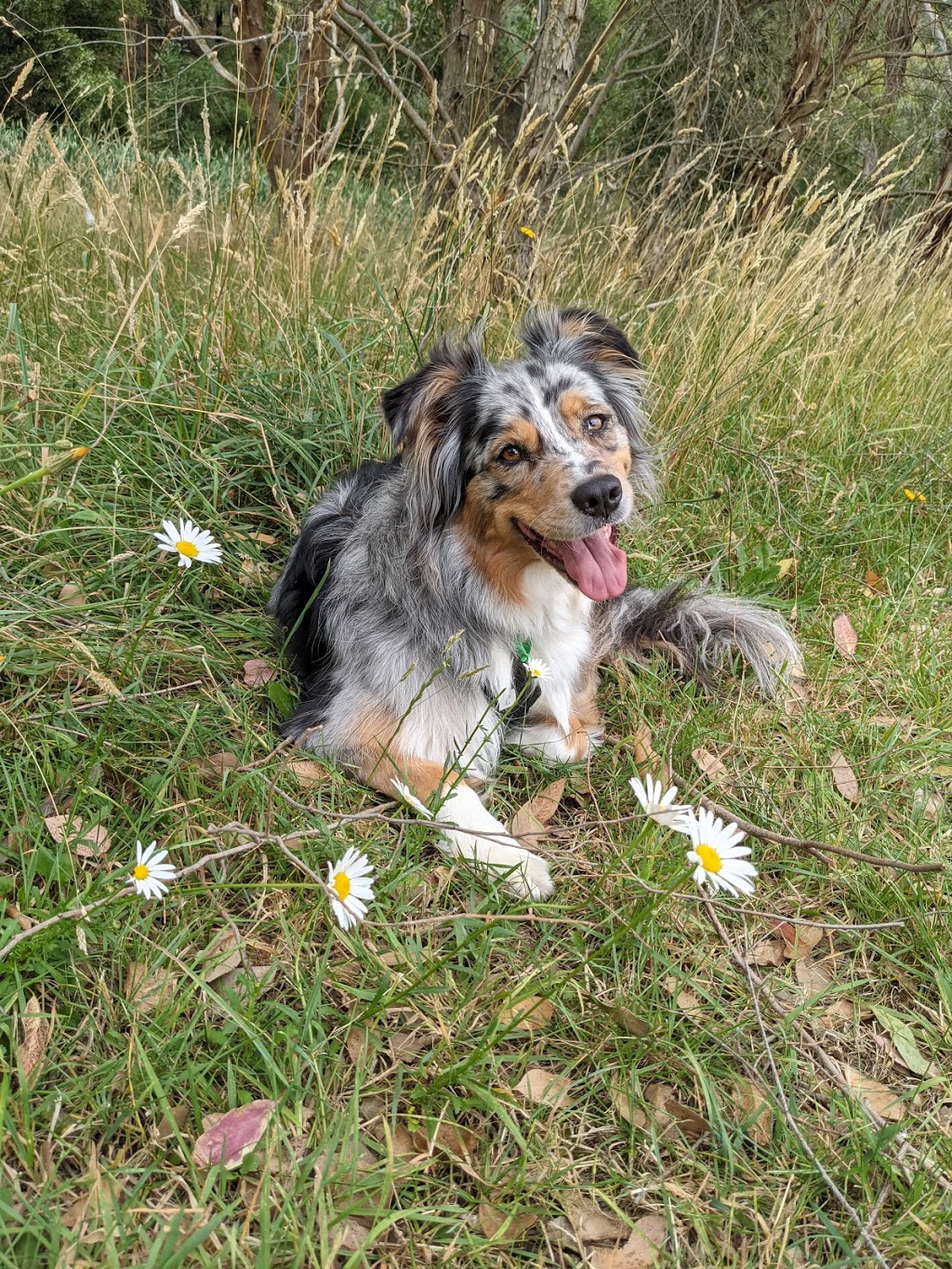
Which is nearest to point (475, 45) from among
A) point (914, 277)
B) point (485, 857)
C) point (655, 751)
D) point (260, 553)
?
point (914, 277)

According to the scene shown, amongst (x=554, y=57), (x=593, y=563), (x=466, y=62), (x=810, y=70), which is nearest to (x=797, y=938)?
(x=593, y=563)

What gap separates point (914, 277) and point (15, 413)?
600 cm

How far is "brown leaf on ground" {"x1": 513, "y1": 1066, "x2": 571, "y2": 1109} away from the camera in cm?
184

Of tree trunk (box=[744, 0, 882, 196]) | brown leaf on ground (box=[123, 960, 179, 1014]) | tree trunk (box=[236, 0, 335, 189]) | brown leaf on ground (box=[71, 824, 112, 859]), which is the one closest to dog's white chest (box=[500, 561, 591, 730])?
brown leaf on ground (box=[71, 824, 112, 859])

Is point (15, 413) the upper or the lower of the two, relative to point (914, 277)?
lower

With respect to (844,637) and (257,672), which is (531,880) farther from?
(844,637)

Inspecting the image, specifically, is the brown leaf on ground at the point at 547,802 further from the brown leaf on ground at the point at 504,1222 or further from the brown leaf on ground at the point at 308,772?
the brown leaf on ground at the point at 504,1222

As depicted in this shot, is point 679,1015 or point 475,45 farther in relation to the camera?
point 475,45

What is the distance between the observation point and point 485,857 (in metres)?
2.43

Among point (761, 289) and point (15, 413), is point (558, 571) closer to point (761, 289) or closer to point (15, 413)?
point (15, 413)

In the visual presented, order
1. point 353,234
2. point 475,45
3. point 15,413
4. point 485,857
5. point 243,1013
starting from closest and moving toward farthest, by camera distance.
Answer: point 243,1013
point 485,857
point 15,413
point 353,234
point 475,45

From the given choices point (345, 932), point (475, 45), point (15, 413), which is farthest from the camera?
point (475, 45)

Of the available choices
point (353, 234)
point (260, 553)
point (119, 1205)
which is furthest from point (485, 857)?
point (353, 234)

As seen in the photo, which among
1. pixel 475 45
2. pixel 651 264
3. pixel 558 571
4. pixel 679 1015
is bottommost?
pixel 679 1015
